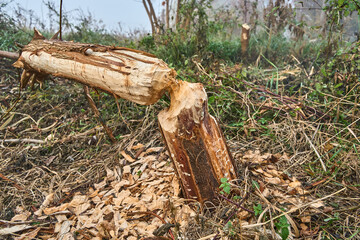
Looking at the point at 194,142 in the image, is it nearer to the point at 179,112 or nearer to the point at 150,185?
the point at 179,112

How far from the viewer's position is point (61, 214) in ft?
5.90

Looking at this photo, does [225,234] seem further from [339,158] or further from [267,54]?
[267,54]

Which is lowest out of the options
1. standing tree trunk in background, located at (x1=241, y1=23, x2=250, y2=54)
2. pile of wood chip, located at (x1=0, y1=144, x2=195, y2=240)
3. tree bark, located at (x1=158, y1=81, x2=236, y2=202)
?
pile of wood chip, located at (x1=0, y1=144, x2=195, y2=240)

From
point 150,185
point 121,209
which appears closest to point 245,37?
point 150,185

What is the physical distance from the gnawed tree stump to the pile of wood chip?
242 mm

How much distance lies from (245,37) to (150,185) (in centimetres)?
371

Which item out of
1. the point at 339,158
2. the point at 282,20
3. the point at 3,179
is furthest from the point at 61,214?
the point at 282,20

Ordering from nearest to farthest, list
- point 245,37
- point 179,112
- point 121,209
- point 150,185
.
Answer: point 179,112
point 121,209
point 150,185
point 245,37

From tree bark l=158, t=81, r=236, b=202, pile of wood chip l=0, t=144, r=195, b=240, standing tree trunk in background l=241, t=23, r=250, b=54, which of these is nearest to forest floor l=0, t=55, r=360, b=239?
pile of wood chip l=0, t=144, r=195, b=240

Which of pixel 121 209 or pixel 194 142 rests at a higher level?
pixel 194 142

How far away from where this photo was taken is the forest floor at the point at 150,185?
138cm

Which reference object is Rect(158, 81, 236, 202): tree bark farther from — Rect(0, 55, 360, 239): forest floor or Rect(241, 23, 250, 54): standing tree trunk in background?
Rect(241, 23, 250, 54): standing tree trunk in background

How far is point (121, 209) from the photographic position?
5.64ft

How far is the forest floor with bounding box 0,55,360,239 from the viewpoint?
1384 mm
